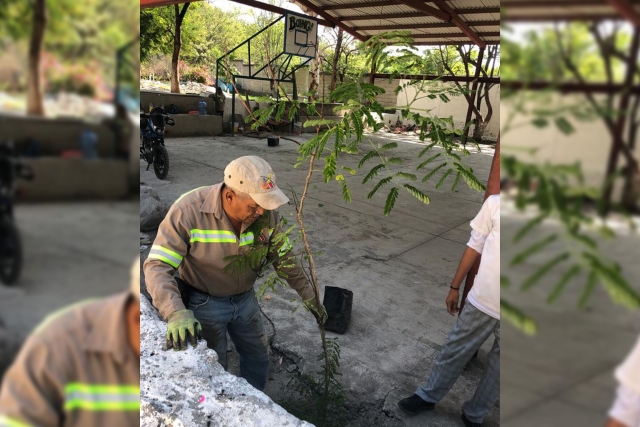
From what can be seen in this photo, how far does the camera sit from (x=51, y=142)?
33 cm

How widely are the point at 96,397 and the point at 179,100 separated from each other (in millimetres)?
12733

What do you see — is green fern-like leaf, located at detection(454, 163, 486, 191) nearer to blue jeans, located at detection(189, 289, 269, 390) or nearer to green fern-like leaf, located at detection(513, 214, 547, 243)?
green fern-like leaf, located at detection(513, 214, 547, 243)

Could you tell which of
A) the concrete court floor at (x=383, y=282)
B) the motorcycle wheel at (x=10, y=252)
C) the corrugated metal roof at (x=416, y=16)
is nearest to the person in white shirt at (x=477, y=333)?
the concrete court floor at (x=383, y=282)

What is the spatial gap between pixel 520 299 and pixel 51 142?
0.38 metres

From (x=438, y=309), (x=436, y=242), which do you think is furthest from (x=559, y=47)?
(x=436, y=242)

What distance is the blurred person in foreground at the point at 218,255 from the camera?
194 centimetres

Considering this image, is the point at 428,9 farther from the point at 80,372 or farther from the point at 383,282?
the point at 80,372

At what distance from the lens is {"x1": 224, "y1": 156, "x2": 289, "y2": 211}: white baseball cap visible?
77.9 inches

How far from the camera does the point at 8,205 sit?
1.08 feet

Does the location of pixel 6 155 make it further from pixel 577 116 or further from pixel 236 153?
pixel 236 153

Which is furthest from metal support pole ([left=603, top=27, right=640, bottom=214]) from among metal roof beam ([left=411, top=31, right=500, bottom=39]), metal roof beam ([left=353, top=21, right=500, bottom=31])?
metal roof beam ([left=411, top=31, right=500, bottom=39])

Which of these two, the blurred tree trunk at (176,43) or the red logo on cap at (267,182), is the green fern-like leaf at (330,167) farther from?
the blurred tree trunk at (176,43)

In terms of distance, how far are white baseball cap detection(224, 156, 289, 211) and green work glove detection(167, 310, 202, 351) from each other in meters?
0.59

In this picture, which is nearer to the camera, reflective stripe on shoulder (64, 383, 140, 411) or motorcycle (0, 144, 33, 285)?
motorcycle (0, 144, 33, 285)
